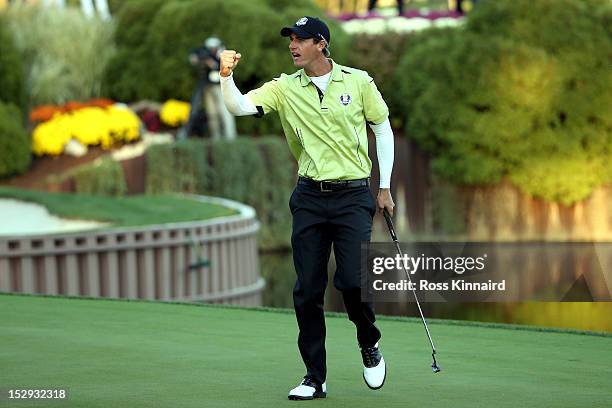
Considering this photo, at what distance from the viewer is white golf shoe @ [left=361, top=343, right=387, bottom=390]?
7.50 meters

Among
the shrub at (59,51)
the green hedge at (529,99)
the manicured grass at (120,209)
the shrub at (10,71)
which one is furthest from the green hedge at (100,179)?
the green hedge at (529,99)

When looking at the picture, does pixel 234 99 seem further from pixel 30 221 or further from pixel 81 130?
pixel 81 130

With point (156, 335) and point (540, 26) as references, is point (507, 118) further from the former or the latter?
point (156, 335)

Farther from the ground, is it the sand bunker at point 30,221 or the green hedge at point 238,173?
the sand bunker at point 30,221

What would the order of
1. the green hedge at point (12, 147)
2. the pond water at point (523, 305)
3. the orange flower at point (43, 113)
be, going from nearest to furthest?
1. the pond water at point (523, 305)
2. the green hedge at point (12, 147)
3. the orange flower at point (43, 113)

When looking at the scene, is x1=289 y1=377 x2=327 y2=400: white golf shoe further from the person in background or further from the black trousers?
the person in background

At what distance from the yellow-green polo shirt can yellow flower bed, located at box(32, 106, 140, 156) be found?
87.4 feet

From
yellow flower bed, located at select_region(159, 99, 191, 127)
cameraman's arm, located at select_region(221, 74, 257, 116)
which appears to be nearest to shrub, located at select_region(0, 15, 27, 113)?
yellow flower bed, located at select_region(159, 99, 191, 127)

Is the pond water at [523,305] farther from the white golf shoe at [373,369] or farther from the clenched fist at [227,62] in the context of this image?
the clenched fist at [227,62]

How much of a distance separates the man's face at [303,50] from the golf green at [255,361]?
1.57 meters

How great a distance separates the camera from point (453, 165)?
35031mm

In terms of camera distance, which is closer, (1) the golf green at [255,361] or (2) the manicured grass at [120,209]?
(1) the golf green at [255,361]

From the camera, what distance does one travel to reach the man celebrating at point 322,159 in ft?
24.0

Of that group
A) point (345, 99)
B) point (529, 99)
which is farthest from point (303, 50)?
point (529, 99)
